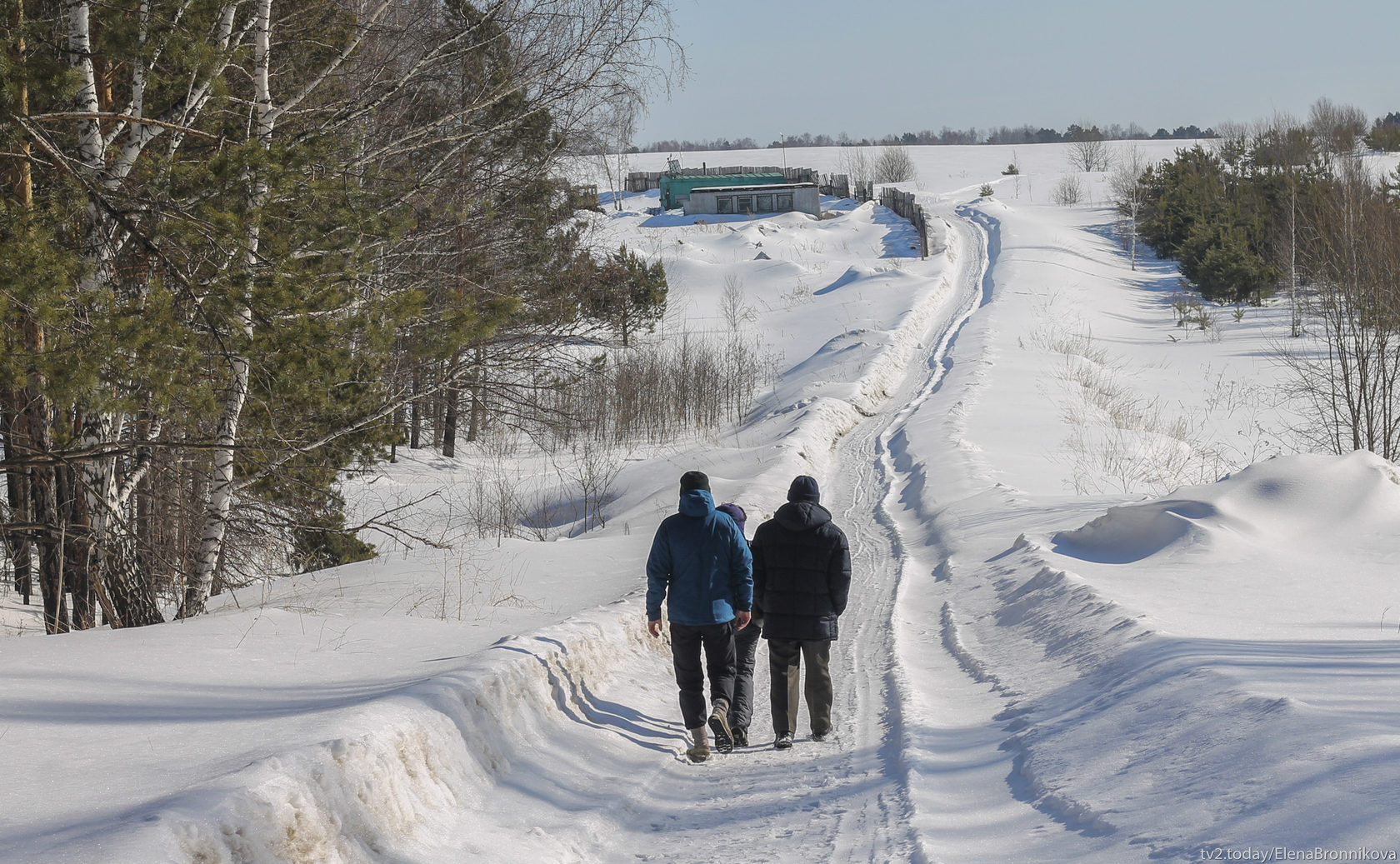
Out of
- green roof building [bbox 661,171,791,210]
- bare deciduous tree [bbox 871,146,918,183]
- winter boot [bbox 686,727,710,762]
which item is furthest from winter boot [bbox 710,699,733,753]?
bare deciduous tree [bbox 871,146,918,183]

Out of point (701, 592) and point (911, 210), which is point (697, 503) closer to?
point (701, 592)

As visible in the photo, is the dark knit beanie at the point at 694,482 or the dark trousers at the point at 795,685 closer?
the dark knit beanie at the point at 694,482

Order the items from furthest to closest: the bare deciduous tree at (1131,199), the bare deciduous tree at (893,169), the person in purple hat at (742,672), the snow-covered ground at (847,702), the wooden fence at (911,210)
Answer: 1. the bare deciduous tree at (893,169)
2. the bare deciduous tree at (1131,199)
3. the wooden fence at (911,210)
4. the person in purple hat at (742,672)
5. the snow-covered ground at (847,702)

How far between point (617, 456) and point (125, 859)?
1799cm

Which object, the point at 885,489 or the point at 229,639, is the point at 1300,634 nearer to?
the point at 229,639

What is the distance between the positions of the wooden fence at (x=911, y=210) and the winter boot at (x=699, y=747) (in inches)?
1837

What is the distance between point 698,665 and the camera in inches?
243

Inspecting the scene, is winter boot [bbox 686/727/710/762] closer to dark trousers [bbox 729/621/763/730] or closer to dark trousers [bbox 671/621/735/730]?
dark trousers [bbox 671/621/735/730]

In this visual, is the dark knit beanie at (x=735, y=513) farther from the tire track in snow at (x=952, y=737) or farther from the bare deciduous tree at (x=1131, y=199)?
the bare deciduous tree at (x=1131, y=199)

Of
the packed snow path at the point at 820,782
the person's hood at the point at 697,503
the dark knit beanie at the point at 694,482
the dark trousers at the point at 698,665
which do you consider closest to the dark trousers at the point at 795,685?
the packed snow path at the point at 820,782

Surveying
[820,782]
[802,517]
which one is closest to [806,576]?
[802,517]

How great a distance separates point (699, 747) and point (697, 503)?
4.87ft

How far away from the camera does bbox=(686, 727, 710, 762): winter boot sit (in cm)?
602

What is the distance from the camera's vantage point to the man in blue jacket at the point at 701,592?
6.17 meters
